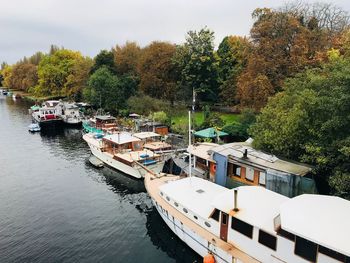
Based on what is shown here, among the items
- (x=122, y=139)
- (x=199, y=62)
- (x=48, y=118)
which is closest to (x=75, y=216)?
(x=122, y=139)

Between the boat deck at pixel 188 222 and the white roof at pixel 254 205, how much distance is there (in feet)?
6.09

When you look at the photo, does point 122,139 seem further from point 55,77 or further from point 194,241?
point 55,77

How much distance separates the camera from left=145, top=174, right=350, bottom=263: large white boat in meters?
13.0

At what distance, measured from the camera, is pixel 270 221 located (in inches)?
590

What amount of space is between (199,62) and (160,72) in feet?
30.8

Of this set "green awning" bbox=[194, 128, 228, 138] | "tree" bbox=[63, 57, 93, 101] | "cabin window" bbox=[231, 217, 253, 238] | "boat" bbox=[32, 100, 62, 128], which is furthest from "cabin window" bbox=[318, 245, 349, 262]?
"tree" bbox=[63, 57, 93, 101]

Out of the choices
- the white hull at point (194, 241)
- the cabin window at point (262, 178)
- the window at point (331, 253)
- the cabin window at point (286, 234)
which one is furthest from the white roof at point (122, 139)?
the window at point (331, 253)

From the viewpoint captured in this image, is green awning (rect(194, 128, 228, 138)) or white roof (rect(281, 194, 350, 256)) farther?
green awning (rect(194, 128, 228, 138))

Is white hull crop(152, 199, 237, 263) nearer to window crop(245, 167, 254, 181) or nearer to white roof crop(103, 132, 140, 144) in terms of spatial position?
window crop(245, 167, 254, 181)

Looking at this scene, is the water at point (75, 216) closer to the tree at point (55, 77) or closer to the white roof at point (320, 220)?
the white roof at point (320, 220)

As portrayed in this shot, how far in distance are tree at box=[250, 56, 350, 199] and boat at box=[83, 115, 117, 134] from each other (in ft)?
95.8

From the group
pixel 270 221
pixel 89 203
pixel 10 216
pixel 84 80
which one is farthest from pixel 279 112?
pixel 84 80

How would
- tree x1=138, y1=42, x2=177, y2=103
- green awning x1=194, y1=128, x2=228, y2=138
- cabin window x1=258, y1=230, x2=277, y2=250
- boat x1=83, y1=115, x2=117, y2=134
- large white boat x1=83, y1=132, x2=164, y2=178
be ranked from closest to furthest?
cabin window x1=258, y1=230, x2=277, y2=250 < large white boat x1=83, y1=132, x2=164, y2=178 < green awning x1=194, y1=128, x2=228, y2=138 < boat x1=83, y1=115, x2=117, y2=134 < tree x1=138, y1=42, x2=177, y2=103

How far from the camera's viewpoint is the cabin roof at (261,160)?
2092cm
